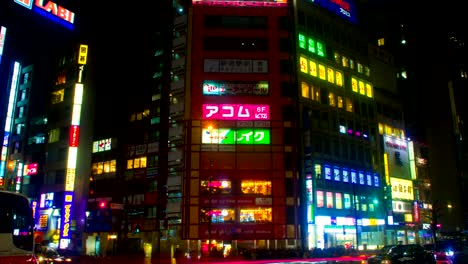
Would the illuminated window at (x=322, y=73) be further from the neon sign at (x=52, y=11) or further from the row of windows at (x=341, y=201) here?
the neon sign at (x=52, y=11)

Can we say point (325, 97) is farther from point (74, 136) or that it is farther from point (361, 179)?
Result: point (74, 136)

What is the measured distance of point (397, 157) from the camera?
3081 inches

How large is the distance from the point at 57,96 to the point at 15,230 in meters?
58.5

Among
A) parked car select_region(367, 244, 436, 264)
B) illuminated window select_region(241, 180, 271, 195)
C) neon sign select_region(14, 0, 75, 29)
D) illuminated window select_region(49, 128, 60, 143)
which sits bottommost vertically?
parked car select_region(367, 244, 436, 264)

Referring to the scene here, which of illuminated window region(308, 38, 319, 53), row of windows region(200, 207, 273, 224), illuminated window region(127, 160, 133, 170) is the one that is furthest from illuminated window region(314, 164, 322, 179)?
illuminated window region(127, 160, 133, 170)

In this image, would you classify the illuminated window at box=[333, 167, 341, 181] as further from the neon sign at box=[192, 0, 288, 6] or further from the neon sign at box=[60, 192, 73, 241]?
the neon sign at box=[60, 192, 73, 241]

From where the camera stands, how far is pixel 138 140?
254 feet

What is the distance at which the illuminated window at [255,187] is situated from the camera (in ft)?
187

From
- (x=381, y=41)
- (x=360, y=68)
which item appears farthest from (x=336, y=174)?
(x=381, y=41)

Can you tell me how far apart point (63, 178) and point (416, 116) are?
7289cm

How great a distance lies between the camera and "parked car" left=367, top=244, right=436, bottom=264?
26562mm

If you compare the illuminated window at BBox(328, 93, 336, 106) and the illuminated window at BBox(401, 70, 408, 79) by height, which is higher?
the illuminated window at BBox(401, 70, 408, 79)

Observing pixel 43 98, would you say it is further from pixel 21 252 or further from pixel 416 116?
pixel 416 116

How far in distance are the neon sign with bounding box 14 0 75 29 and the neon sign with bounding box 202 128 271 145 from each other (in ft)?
86.5
